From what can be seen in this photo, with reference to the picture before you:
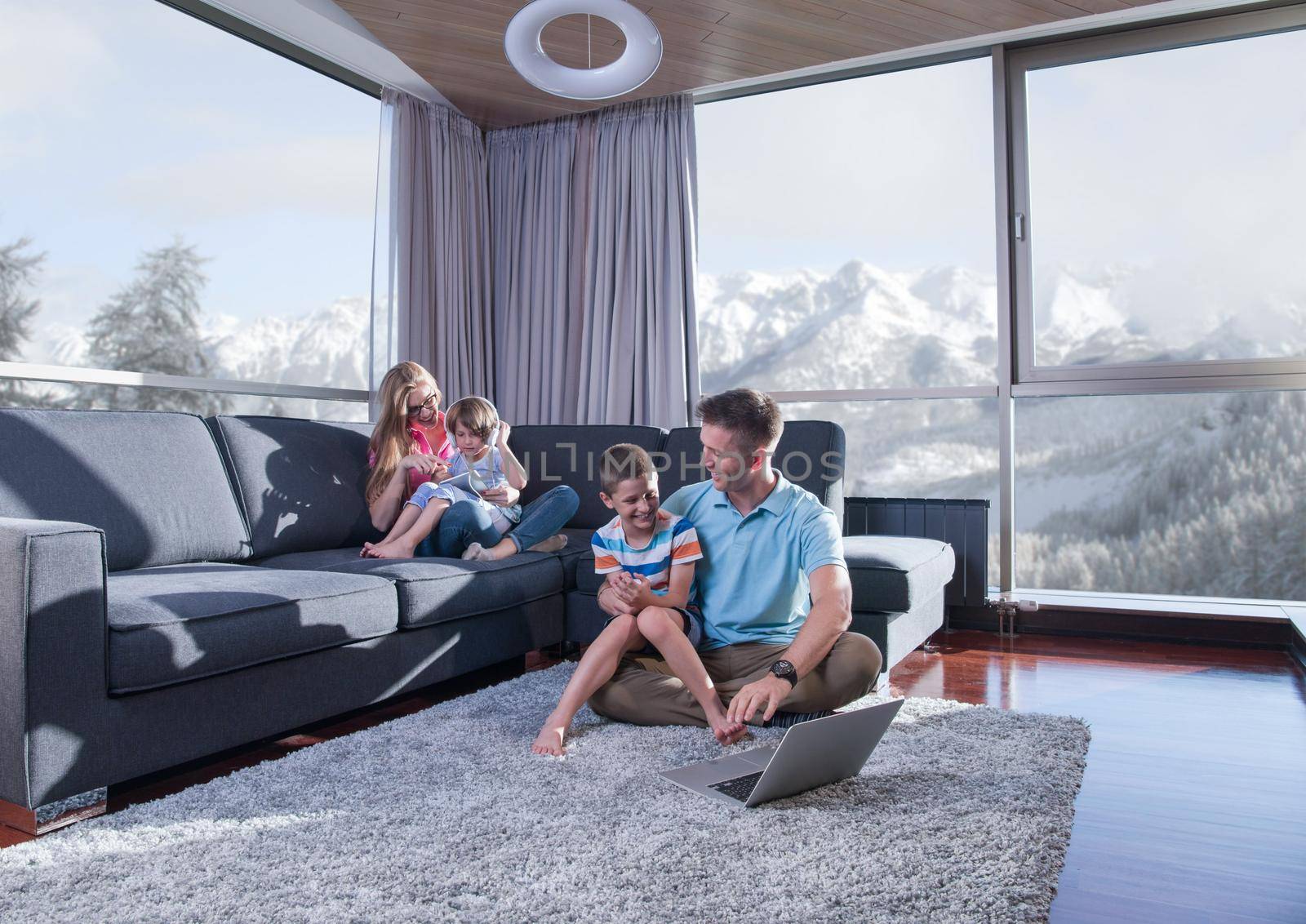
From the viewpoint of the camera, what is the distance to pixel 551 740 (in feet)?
7.00

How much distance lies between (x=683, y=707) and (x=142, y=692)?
114 cm

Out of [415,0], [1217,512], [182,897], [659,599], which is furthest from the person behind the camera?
[1217,512]

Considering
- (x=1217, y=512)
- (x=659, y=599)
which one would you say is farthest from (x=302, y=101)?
(x=1217, y=512)

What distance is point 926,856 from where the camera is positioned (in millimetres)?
1572

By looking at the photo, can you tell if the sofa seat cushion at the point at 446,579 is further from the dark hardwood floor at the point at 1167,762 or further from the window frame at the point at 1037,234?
the window frame at the point at 1037,234

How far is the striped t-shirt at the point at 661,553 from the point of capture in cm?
233

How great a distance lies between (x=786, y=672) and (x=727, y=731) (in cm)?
20

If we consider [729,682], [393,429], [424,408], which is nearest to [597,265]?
[424,408]

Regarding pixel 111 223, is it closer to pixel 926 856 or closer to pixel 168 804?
pixel 168 804

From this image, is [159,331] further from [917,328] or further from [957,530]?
[957,530]

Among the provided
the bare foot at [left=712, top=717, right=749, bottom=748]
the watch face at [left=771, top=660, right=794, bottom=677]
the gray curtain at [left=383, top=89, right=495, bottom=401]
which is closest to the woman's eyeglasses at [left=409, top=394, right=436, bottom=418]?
the gray curtain at [left=383, top=89, right=495, bottom=401]

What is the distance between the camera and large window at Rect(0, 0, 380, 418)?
3.97m

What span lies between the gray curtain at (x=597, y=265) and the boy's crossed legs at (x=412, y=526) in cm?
167

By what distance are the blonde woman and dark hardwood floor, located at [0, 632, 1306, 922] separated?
0.41m
